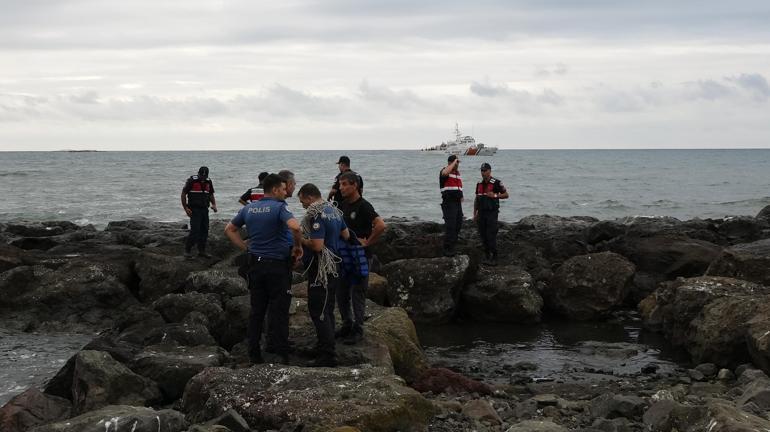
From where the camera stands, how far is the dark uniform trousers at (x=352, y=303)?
28.9 ft

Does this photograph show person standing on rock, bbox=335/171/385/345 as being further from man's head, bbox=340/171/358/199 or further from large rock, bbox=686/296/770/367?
large rock, bbox=686/296/770/367

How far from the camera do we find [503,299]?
13.2m

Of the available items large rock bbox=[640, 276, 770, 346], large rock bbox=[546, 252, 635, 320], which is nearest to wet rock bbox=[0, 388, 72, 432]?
large rock bbox=[640, 276, 770, 346]

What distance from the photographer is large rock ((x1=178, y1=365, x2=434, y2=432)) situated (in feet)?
22.5

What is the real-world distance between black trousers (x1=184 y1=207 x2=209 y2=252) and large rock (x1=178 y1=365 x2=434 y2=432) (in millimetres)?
8305

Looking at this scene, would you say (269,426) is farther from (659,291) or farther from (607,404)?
(659,291)

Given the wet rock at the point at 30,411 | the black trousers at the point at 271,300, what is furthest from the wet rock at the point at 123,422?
the black trousers at the point at 271,300

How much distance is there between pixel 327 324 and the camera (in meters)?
8.35

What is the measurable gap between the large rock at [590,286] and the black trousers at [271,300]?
21.3 ft

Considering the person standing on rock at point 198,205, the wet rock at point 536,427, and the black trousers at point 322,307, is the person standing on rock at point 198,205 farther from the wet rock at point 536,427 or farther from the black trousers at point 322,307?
the wet rock at point 536,427

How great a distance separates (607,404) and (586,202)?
37665 millimetres

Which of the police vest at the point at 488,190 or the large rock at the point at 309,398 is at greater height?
the police vest at the point at 488,190

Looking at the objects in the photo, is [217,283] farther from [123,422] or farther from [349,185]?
Answer: [123,422]

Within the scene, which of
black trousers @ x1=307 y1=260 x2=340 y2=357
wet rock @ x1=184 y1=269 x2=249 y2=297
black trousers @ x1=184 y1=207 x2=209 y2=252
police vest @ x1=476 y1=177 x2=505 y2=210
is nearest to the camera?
black trousers @ x1=307 y1=260 x2=340 y2=357
